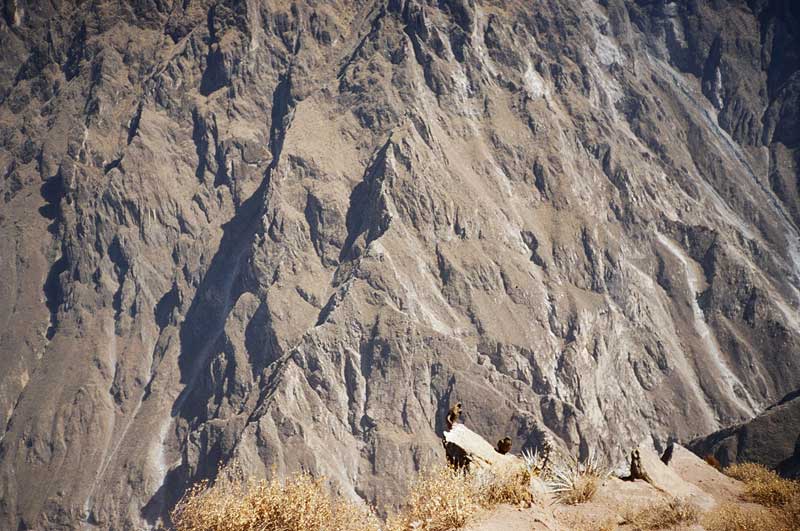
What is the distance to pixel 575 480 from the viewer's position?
1705cm

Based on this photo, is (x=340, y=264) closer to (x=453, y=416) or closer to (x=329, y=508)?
(x=453, y=416)

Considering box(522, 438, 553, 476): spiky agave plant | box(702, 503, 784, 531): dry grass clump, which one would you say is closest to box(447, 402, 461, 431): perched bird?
box(522, 438, 553, 476): spiky agave plant

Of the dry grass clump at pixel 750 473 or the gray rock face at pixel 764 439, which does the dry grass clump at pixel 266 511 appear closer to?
the dry grass clump at pixel 750 473

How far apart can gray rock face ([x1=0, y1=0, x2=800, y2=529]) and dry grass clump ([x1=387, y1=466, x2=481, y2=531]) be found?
103 m

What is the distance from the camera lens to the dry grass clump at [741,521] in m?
14.8

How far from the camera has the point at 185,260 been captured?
549 ft

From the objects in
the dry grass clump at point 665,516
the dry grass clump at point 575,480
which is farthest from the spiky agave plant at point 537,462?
the dry grass clump at point 665,516

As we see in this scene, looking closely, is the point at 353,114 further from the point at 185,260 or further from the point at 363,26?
the point at 185,260

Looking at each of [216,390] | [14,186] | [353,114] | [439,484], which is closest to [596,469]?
[439,484]

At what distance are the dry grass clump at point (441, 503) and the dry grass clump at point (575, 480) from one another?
2.09 metres

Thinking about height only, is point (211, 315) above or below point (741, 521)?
below


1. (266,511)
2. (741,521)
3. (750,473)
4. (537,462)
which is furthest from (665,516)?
(266,511)

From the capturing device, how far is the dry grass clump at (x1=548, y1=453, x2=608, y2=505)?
16.7m

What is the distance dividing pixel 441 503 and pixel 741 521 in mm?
5955
